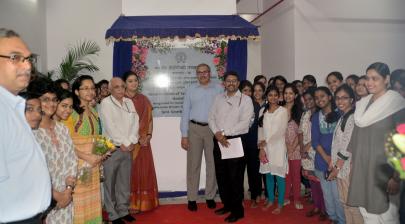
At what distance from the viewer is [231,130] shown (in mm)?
4141

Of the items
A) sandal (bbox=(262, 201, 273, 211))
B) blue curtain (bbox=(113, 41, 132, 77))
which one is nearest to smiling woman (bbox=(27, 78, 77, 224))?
blue curtain (bbox=(113, 41, 132, 77))

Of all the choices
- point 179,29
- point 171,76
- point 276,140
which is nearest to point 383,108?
point 276,140

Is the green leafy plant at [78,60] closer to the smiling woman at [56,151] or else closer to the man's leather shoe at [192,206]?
the man's leather shoe at [192,206]

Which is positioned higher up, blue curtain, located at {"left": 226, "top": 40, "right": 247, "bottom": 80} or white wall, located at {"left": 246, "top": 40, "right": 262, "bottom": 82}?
white wall, located at {"left": 246, "top": 40, "right": 262, "bottom": 82}

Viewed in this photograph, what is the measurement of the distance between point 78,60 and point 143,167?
3.85m

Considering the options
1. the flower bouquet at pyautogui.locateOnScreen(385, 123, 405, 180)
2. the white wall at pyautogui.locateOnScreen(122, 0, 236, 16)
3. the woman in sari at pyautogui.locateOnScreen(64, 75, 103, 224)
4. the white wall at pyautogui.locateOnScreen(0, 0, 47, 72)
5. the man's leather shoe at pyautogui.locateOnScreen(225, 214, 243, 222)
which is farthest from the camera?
the white wall at pyautogui.locateOnScreen(0, 0, 47, 72)

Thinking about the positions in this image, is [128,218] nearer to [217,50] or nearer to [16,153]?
[217,50]

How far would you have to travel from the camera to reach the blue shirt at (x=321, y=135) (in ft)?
12.0

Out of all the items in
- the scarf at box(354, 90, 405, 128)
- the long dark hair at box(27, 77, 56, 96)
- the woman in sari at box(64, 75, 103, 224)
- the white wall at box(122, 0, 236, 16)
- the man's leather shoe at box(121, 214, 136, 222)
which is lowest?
the man's leather shoe at box(121, 214, 136, 222)

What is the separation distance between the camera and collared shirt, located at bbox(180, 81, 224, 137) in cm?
463

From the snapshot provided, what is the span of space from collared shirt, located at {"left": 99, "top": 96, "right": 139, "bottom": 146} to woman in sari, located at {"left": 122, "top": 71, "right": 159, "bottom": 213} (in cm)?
44

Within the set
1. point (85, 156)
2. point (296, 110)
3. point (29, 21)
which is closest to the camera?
point (85, 156)

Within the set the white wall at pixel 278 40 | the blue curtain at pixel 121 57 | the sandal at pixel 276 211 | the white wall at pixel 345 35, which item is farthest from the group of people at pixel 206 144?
the white wall at pixel 278 40

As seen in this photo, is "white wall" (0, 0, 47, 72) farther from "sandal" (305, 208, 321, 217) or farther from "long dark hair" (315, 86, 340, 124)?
"sandal" (305, 208, 321, 217)
